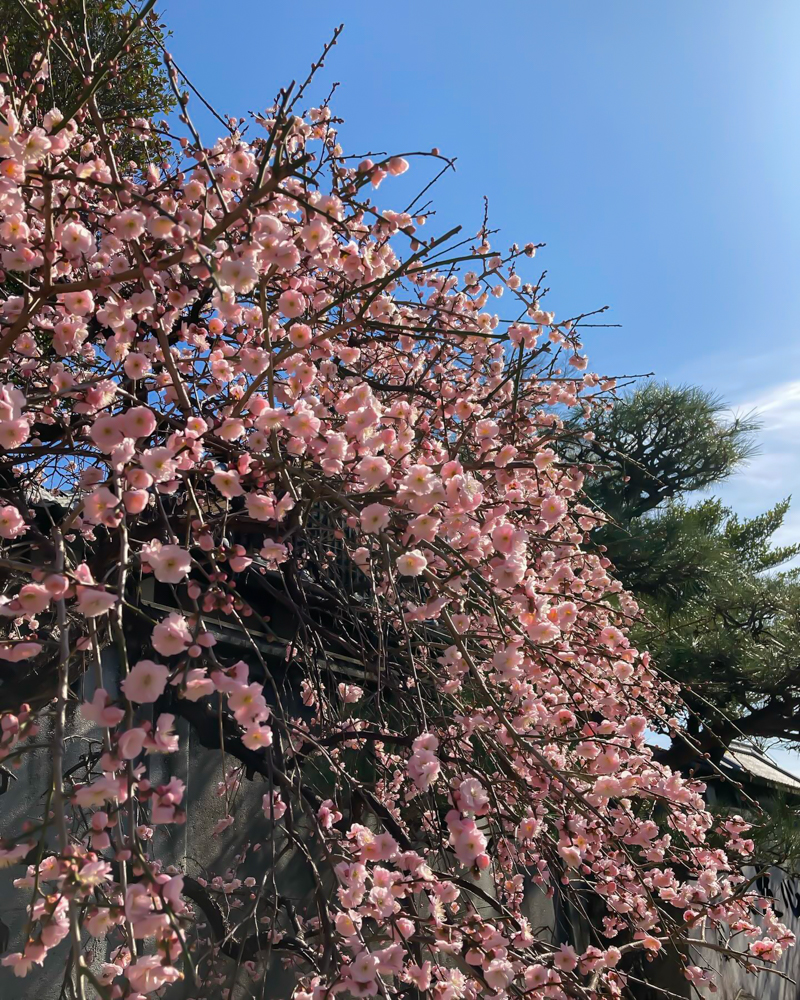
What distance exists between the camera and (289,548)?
2.77 m

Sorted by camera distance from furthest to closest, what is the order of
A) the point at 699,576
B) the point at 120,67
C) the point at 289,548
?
the point at 699,576, the point at 120,67, the point at 289,548

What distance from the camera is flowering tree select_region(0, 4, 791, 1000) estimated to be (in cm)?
156

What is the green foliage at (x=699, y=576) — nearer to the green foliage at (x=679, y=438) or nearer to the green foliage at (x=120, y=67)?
the green foliage at (x=679, y=438)

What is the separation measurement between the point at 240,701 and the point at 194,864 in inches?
143

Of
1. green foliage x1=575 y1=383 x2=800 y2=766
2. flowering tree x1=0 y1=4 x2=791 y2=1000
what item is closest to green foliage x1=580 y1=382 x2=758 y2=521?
green foliage x1=575 y1=383 x2=800 y2=766

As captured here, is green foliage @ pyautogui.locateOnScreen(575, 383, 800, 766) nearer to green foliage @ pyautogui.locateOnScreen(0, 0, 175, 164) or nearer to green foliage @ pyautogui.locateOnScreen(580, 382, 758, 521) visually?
green foliage @ pyautogui.locateOnScreen(580, 382, 758, 521)

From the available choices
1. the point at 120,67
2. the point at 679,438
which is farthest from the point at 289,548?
the point at 679,438

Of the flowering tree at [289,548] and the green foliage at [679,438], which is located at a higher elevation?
the green foliage at [679,438]

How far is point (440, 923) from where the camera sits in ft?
6.77

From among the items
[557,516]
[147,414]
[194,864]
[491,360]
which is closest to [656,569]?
[491,360]

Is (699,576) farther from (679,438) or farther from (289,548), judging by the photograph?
(289,548)

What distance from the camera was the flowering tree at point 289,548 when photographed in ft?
5.12

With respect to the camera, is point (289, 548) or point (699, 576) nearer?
point (289, 548)

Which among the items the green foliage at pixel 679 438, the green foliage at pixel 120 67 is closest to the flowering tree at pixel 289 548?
the green foliage at pixel 120 67
